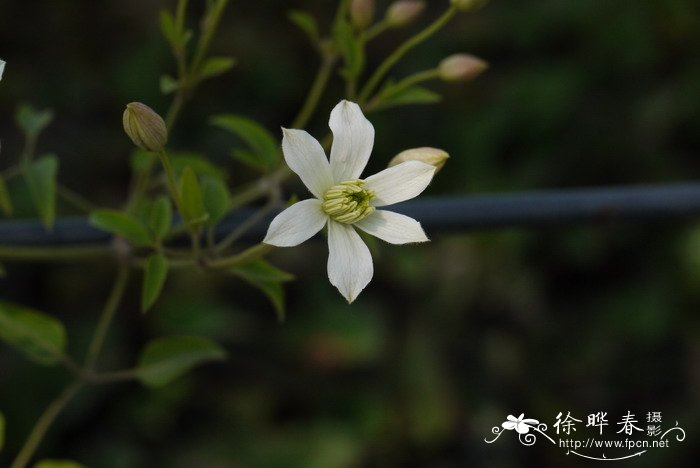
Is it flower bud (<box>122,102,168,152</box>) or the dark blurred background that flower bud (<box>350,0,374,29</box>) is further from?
the dark blurred background

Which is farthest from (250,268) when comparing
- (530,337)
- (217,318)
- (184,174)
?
(530,337)

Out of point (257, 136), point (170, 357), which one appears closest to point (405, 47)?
point (257, 136)

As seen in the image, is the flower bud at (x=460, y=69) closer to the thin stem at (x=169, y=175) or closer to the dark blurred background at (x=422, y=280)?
the thin stem at (x=169, y=175)

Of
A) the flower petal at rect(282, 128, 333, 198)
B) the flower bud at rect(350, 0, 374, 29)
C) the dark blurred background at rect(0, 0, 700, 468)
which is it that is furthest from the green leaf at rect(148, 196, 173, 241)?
the dark blurred background at rect(0, 0, 700, 468)

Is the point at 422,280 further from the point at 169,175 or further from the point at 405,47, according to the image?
the point at 169,175

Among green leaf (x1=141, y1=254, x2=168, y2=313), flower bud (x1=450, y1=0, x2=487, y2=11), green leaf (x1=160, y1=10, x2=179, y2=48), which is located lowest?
green leaf (x1=141, y1=254, x2=168, y2=313)

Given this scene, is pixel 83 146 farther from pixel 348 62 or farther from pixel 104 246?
pixel 348 62
